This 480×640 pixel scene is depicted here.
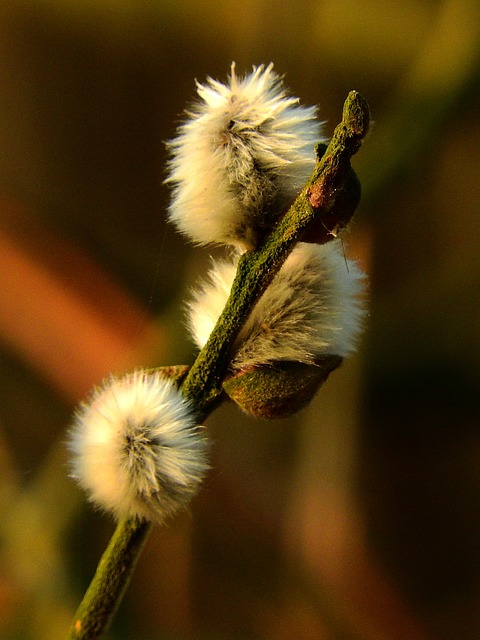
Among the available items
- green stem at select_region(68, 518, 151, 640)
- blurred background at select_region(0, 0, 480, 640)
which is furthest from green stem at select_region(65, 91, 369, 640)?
blurred background at select_region(0, 0, 480, 640)

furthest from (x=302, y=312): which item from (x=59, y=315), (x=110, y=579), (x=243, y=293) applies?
(x=59, y=315)

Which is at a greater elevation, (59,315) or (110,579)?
(59,315)

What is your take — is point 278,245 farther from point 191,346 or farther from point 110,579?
point 191,346

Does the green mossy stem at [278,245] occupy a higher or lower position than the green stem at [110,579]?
higher

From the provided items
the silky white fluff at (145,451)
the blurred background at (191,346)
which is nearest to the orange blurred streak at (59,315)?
the blurred background at (191,346)

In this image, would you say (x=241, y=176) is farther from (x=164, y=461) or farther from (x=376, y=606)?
(x=376, y=606)

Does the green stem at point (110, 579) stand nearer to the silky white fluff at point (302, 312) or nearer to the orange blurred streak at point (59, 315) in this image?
the silky white fluff at point (302, 312)

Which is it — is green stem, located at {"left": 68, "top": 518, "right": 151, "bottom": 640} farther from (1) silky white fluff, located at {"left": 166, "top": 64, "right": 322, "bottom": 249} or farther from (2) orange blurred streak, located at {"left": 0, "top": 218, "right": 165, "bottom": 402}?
(2) orange blurred streak, located at {"left": 0, "top": 218, "right": 165, "bottom": 402}

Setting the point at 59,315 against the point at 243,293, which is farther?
the point at 59,315
